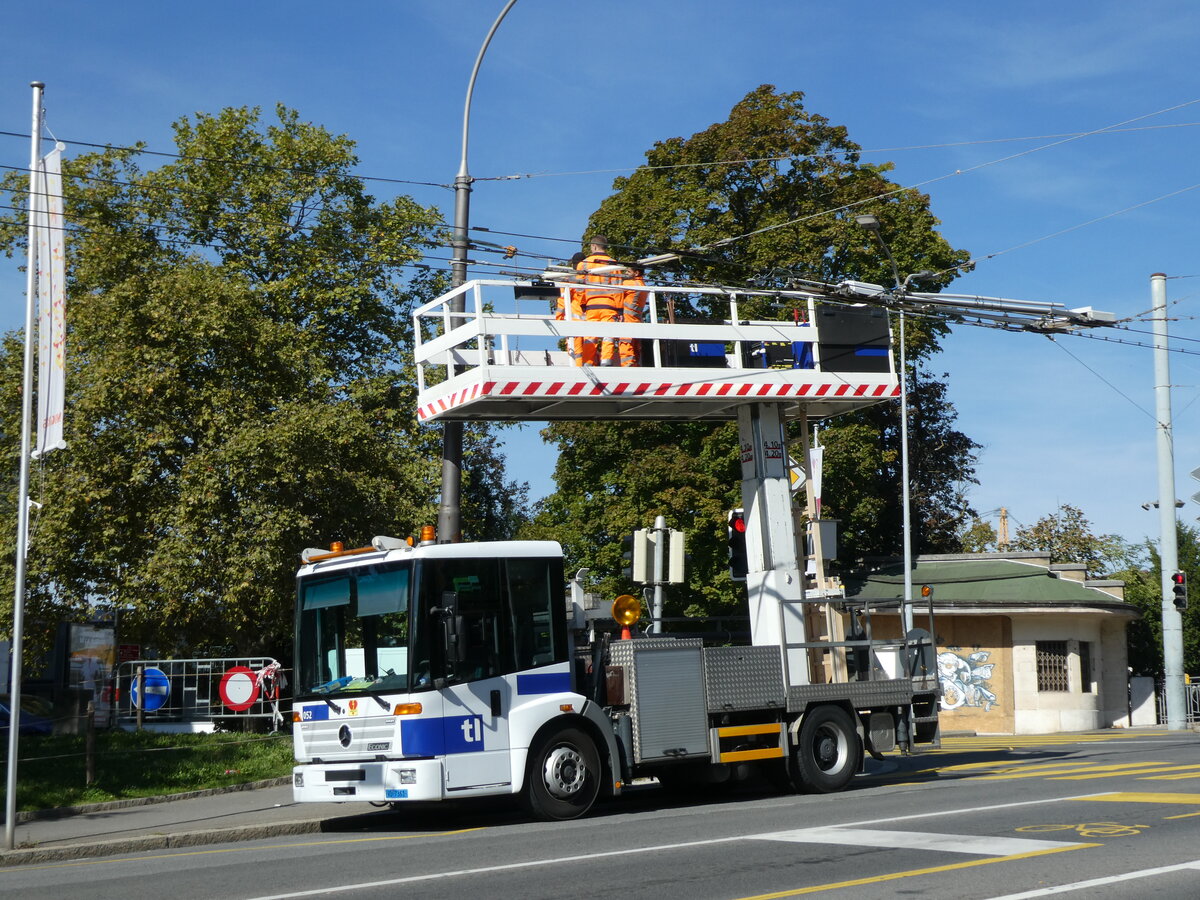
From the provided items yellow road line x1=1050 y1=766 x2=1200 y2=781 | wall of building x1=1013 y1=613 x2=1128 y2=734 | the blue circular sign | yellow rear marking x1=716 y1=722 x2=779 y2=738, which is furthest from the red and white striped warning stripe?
wall of building x1=1013 y1=613 x2=1128 y2=734

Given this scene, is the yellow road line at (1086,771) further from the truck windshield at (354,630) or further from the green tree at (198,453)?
the green tree at (198,453)

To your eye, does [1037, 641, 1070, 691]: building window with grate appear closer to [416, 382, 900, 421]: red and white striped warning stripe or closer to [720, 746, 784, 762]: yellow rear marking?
[416, 382, 900, 421]: red and white striped warning stripe

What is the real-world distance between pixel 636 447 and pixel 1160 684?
56.3 feet

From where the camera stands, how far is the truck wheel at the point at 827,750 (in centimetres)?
1451

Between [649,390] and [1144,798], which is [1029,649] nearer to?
[1144,798]

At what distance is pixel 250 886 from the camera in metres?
9.06

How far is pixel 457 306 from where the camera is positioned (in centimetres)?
1479

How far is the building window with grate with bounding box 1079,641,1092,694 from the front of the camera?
112 feet

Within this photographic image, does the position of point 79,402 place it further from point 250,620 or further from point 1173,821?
point 1173,821

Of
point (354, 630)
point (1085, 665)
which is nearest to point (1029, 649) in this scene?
point (1085, 665)

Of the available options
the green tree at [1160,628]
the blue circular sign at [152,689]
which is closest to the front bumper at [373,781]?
the blue circular sign at [152,689]

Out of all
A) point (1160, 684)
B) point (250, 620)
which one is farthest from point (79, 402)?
point (1160, 684)

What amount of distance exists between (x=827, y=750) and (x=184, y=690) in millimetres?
13106

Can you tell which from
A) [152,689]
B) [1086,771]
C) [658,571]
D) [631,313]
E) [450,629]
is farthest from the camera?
[152,689]
